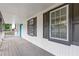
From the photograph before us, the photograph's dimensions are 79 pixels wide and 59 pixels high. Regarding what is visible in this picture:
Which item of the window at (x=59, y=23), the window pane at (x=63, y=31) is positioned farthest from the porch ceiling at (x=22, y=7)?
the window pane at (x=63, y=31)

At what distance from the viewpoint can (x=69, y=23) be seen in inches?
193

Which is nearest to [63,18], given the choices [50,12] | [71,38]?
[71,38]

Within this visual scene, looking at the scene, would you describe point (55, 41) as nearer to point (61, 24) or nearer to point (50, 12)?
point (61, 24)

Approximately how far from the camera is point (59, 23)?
240 inches

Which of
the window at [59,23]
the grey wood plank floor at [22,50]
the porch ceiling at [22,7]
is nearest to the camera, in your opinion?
the window at [59,23]

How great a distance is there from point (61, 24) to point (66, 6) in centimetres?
91

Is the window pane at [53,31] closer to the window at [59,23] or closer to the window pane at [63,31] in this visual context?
the window at [59,23]

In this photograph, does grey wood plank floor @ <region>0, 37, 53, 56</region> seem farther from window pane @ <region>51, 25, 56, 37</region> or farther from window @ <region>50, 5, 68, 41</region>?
window @ <region>50, 5, 68, 41</region>

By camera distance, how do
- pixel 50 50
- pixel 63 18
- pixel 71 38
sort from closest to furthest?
pixel 71 38 → pixel 63 18 → pixel 50 50

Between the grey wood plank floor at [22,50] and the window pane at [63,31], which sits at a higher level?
the window pane at [63,31]

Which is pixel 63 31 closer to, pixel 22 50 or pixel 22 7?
pixel 22 7

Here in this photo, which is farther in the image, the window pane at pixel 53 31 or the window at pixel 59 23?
the window pane at pixel 53 31

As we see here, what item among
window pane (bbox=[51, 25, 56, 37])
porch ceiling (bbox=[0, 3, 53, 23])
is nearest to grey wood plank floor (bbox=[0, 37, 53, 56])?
window pane (bbox=[51, 25, 56, 37])

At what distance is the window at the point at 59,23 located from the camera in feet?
17.6
